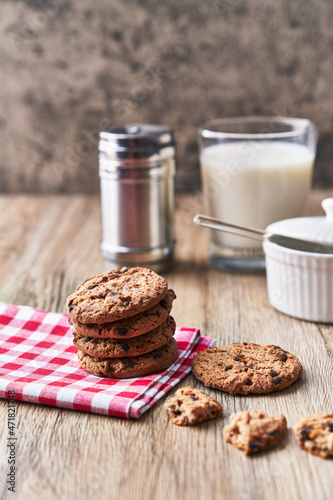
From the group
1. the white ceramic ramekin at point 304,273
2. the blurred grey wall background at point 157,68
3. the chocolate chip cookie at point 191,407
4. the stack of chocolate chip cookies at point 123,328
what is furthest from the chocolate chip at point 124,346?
the blurred grey wall background at point 157,68

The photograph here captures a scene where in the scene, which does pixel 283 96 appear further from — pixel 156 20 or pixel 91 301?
pixel 91 301

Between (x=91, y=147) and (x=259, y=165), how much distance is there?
97 cm

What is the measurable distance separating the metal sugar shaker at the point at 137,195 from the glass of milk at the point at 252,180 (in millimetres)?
111

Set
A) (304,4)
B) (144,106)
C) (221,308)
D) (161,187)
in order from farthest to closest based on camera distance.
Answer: (144,106)
(304,4)
(161,187)
(221,308)

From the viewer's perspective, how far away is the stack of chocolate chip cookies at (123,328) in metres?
0.98

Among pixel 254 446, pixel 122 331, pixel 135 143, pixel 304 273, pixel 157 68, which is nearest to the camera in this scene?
pixel 254 446

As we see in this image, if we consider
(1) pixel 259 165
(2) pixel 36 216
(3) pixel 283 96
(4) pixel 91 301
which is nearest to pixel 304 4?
(3) pixel 283 96

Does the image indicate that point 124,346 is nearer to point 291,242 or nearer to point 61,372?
point 61,372

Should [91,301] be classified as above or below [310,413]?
above

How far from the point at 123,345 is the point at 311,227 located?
0.48 metres

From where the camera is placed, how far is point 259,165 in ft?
4.72

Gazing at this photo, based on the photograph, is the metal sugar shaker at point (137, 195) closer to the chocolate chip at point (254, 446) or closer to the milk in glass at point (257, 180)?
the milk in glass at point (257, 180)

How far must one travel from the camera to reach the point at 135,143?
4.66ft

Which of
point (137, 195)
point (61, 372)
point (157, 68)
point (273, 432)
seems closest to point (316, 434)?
point (273, 432)
